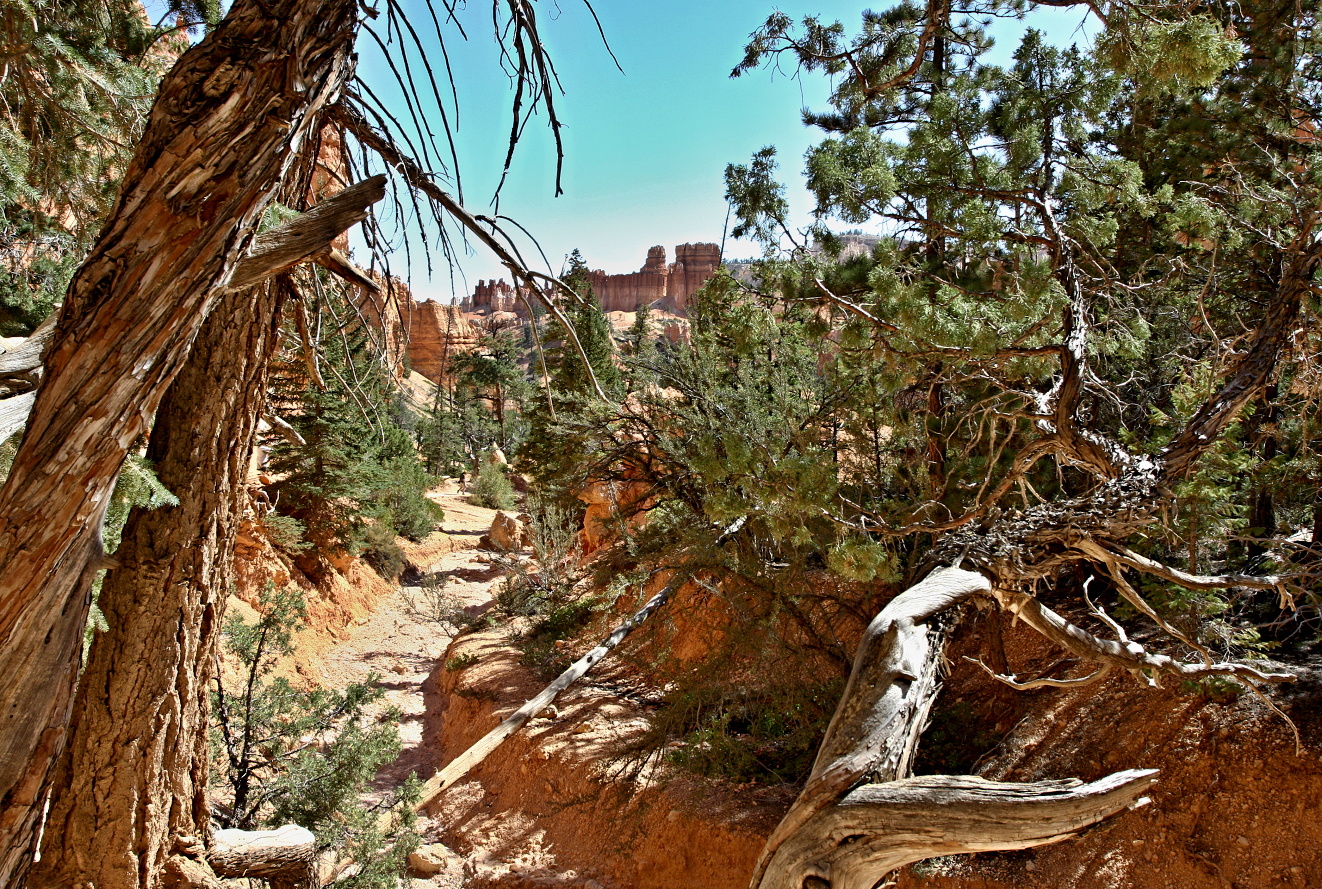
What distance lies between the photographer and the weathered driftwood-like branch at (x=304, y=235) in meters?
1.58

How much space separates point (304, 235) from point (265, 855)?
232 cm

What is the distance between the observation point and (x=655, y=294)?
84.1 metres

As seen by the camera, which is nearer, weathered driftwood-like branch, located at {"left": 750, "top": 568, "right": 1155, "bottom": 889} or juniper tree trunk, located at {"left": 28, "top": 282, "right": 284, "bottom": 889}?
weathered driftwood-like branch, located at {"left": 750, "top": 568, "right": 1155, "bottom": 889}

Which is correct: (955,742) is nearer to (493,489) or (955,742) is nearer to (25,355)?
(25,355)

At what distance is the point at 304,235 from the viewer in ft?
5.32

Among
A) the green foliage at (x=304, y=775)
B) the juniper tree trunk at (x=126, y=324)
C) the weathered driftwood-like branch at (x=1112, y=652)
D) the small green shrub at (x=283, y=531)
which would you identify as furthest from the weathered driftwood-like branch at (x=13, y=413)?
the small green shrub at (x=283, y=531)

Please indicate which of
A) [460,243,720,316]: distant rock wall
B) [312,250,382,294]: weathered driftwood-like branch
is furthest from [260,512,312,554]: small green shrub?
[460,243,720,316]: distant rock wall

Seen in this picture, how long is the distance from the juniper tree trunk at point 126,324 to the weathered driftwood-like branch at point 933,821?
1.80 metres

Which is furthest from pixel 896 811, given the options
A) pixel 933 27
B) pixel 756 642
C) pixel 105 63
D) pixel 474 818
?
pixel 474 818

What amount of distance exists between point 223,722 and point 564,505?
6.69 m

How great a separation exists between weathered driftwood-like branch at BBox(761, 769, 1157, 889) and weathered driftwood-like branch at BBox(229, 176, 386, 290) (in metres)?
1.94

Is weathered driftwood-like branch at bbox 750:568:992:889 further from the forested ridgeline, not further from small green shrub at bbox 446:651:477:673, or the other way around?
small green shrub at bbox 446:651:477:673

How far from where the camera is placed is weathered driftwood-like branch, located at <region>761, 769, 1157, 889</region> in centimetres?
178

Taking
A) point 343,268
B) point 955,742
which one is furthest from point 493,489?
point 343,268
